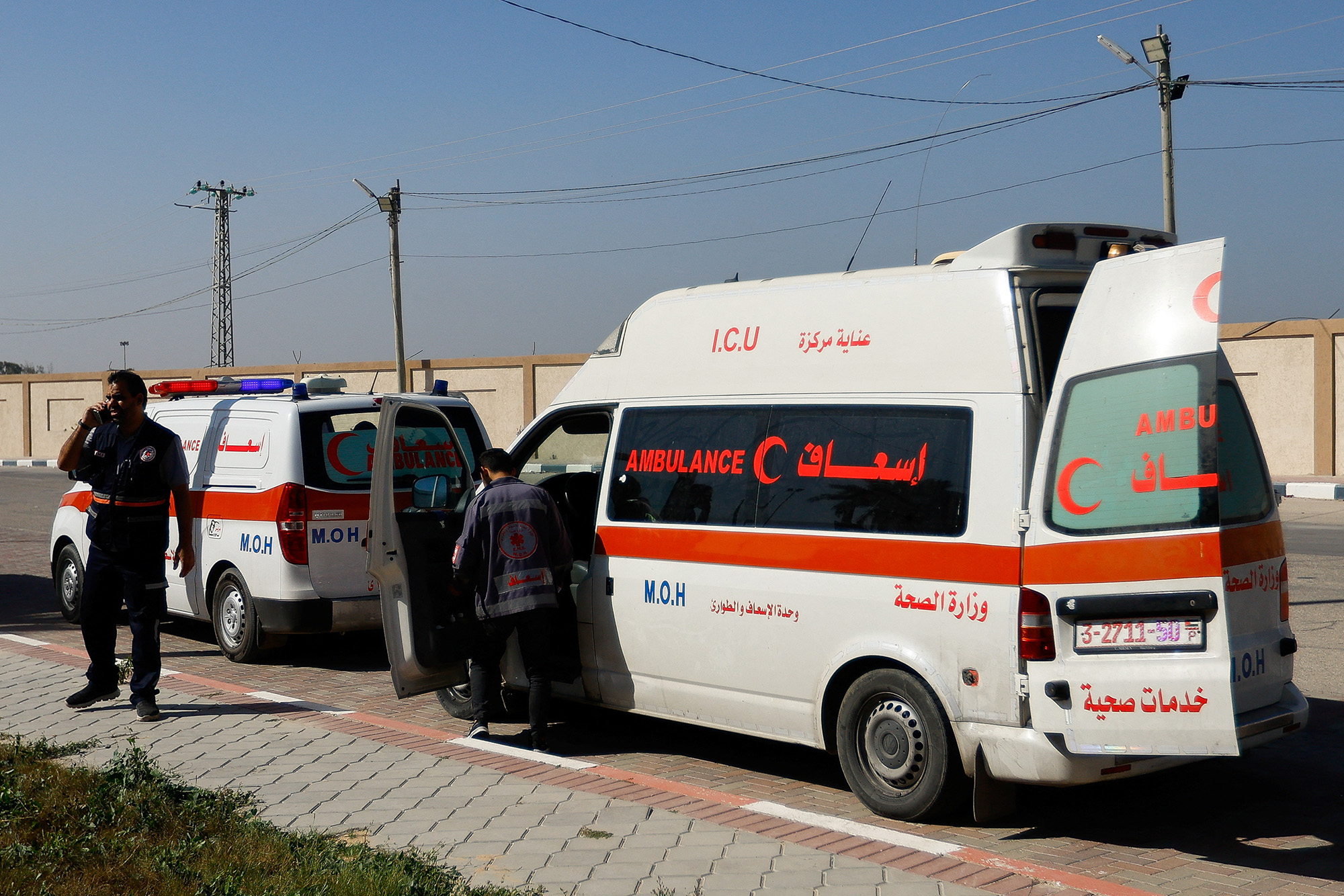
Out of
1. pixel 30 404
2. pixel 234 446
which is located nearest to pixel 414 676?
pixel 234 446

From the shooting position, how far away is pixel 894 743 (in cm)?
549

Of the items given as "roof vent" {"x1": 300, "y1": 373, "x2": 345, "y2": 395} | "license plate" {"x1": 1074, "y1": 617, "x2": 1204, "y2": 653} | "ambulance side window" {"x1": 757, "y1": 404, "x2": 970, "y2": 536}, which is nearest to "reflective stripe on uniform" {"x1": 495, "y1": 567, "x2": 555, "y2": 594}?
"ambulance side window" {"x1": 757, "y1": 404, "x2": 970, "y2": 536}

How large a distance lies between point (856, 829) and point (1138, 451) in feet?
6.53

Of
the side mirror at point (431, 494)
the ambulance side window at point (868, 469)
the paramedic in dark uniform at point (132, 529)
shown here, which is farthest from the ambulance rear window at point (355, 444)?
the ambulance side window at point (868, 469)

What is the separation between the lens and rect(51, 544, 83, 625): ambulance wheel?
11000 mm

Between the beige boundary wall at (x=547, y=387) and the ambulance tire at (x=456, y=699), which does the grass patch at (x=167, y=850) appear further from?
the beige boundary wall at (x=547, y=387)

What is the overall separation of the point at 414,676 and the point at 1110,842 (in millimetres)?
3796

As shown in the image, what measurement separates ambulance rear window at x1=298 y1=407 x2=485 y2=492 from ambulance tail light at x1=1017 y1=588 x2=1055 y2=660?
195 inches

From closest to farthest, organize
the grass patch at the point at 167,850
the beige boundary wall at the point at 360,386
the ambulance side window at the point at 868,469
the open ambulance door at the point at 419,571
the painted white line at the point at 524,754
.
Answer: the grass patch at the point at 167,850 < the ambulance side window at the point at 868,469 < the painted white line at the point at 524,754 < the open ambulance door at the point at 419,571 < the beige boundary wall at the point at 360,386

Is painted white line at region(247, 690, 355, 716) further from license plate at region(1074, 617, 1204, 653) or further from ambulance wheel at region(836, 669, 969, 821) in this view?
license plate at region(1074, 617, 1204, 653)

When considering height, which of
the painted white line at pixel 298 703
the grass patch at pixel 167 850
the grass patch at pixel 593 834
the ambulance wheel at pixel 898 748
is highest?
the ambulance wheel at pixel 898 748

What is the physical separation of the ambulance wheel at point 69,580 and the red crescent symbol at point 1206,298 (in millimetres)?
9657

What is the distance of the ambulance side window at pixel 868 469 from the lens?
534 centimetres

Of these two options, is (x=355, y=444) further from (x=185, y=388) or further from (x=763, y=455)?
(x=763, y=455)
